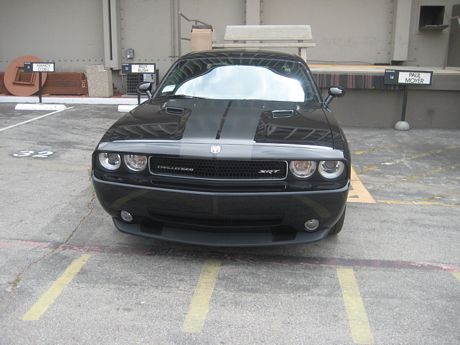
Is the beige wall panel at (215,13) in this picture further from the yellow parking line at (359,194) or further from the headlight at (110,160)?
the headlight at (110,160)

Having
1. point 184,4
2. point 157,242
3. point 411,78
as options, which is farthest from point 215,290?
point 184,4

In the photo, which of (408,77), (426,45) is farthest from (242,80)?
(426,45)

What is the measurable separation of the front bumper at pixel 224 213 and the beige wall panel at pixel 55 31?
11.1m

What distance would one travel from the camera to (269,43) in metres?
11.4

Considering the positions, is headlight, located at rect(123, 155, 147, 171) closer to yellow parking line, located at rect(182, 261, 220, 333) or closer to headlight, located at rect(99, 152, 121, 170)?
headlight, located at rect(99, 152, 121, 170)

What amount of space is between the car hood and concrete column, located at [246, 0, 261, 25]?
9153mm

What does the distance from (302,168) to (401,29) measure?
10813 mm

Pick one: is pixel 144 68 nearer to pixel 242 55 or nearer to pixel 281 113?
pixel 242 55

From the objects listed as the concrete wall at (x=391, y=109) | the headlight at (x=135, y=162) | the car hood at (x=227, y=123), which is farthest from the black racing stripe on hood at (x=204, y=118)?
the concrete wall at (x=391, y=109)

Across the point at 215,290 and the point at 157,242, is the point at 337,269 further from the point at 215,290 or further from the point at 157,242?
the point at 157,242

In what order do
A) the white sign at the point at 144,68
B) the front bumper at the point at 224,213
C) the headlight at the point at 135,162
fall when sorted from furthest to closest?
the white sign at the point at 144,68 → the headlight at the point at 135,162 → the front bumper at the point at 224,213

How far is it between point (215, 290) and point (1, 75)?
40.3ft

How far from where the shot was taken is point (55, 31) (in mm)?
13953

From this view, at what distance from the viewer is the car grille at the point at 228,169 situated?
354cm
